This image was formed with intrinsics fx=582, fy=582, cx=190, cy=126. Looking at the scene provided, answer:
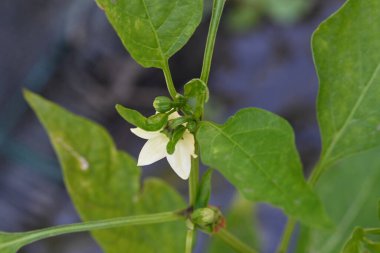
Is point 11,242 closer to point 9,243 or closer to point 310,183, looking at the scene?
point 9,243

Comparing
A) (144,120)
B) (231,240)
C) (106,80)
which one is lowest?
(106,80)

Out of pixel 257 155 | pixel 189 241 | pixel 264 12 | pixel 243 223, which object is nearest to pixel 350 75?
pixel 257 155

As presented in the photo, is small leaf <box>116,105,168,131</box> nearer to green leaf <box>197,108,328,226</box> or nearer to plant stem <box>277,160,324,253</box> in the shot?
green leaf <box>197,108,328,226</box>

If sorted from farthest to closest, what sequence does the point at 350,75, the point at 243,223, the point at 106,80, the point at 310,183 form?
the point at 106,80 < the point at 243,223 < the point at 310,183 < the point at 350,75

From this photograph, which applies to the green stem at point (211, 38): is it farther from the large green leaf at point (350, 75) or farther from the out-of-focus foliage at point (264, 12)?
the out-of-focus foliage at point (264, 12)

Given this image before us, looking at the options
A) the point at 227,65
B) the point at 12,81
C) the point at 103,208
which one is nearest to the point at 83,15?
the point at 12,81

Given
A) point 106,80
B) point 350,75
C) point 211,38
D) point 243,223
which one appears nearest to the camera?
point 211,38

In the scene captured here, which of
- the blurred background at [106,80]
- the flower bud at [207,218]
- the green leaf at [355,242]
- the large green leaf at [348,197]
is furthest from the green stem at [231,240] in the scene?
the blurred background at [106,80]

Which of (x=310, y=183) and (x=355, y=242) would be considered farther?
(x=310, y=183)
